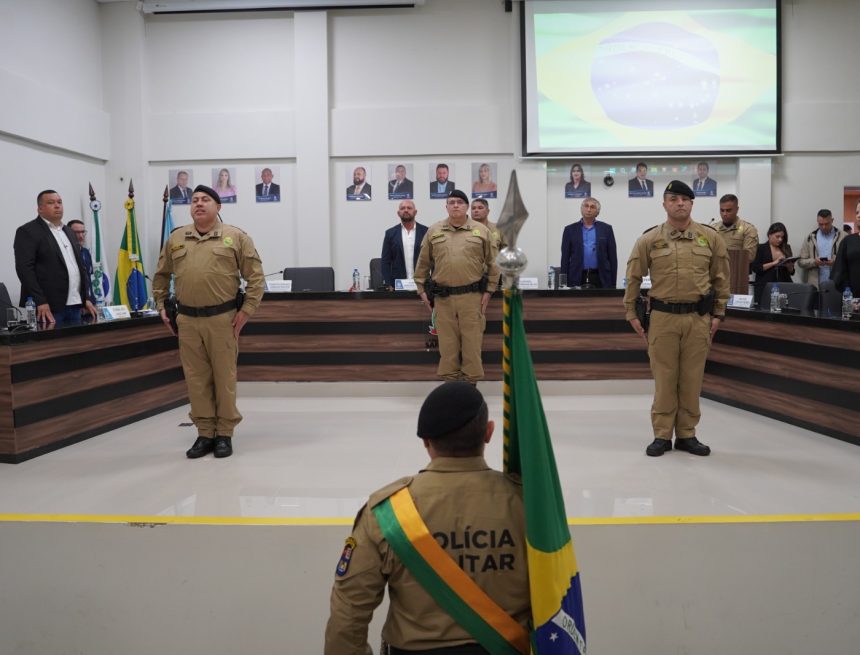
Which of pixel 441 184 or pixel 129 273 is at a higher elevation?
pixel 441 184

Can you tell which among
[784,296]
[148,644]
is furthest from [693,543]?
[784,296]

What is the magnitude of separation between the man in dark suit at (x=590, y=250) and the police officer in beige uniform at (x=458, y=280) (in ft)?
5.53

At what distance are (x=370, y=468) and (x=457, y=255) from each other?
199 centimetres

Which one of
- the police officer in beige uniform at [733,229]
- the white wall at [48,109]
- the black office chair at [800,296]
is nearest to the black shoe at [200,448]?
the white wall at [48,109]

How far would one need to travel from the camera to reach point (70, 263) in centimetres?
502

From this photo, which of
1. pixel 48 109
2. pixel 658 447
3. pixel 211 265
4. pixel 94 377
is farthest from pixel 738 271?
pixel 48 109

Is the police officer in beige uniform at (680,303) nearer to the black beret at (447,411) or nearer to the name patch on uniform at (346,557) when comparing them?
the black beret at (447,411)

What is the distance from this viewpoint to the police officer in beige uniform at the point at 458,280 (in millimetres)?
5023

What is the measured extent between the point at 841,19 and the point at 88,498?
31.0 ft

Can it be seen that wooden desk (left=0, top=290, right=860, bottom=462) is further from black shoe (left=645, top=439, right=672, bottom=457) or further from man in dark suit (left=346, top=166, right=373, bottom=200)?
man in dark suit (left=346, top=166, right=373, bottom=200)

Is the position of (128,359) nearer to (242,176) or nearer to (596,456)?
(596,456)

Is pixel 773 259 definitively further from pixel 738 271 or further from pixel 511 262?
pixel 511 262

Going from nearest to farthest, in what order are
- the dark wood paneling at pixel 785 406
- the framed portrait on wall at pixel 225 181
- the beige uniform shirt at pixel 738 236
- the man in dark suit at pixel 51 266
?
the dark wood paneling at pixel 785 406 < the man in dark suit at pixel 51 266 < the beige uniform shirt at pixel 738 236 < the framed portrait on wall at pixel 225 181

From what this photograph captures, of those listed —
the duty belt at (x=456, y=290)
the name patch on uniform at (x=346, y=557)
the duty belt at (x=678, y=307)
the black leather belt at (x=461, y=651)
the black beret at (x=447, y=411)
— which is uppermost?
the duty belt at (x=456, y=290)
